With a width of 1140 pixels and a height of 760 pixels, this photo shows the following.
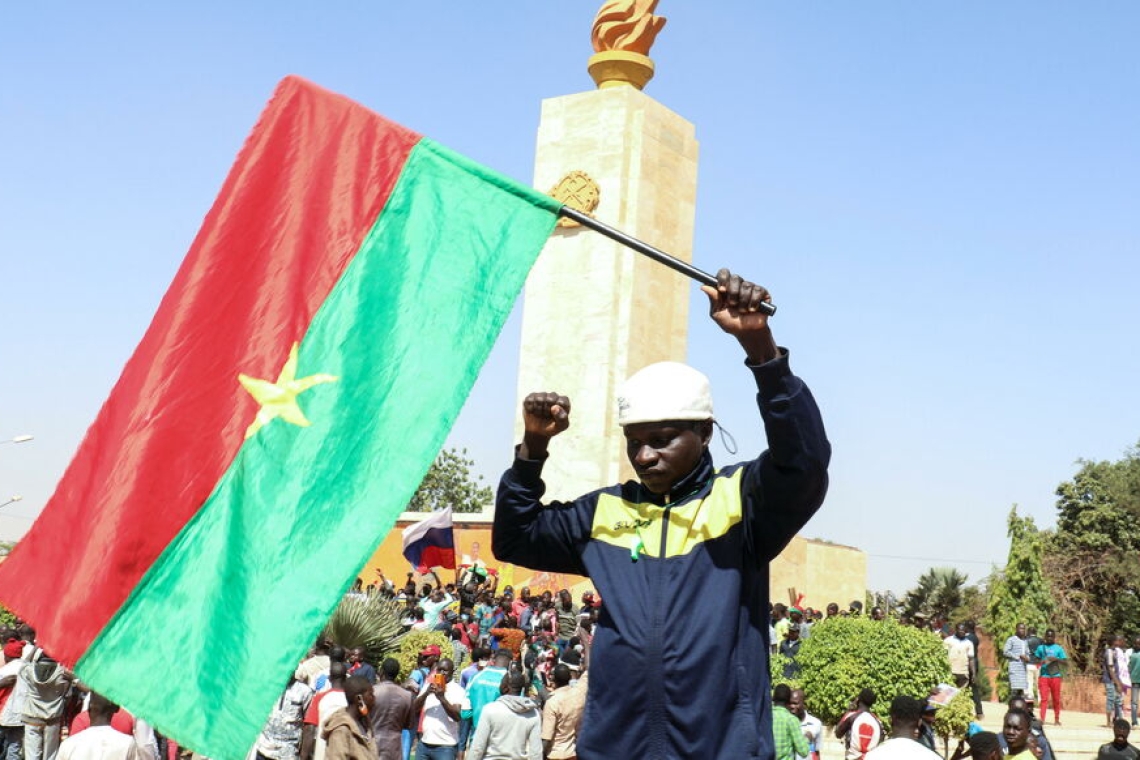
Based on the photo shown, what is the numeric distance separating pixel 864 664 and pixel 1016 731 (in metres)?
→ 5.85

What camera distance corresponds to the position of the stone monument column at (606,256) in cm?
2597

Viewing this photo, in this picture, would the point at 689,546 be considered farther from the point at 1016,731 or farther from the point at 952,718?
the point at 952,718

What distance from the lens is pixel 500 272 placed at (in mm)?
4328

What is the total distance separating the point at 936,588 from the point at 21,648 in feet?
108

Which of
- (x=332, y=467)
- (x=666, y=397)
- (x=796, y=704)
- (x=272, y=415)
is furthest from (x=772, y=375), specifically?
(x=796, y=704)

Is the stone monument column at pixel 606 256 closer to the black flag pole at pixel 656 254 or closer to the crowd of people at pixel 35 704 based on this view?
the crowd of people at pixel 35 704

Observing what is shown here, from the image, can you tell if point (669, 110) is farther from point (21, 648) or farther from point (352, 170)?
point (352, 170)

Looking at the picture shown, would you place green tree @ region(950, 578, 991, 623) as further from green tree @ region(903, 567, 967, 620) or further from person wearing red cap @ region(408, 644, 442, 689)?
person wearing red cap @ region(408, 644, 442, 689)

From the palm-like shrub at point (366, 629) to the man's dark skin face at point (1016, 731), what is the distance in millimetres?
8887

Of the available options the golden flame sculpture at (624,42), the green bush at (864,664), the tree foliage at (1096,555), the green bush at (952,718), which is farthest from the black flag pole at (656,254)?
the tree foliage at (1096,555)

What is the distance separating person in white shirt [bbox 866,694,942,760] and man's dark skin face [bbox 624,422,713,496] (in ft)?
14.0

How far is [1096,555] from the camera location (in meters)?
34.0

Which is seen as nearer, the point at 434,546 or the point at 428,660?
the point at 428,660

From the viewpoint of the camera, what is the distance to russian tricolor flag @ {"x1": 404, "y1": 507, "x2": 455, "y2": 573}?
22.1 m
